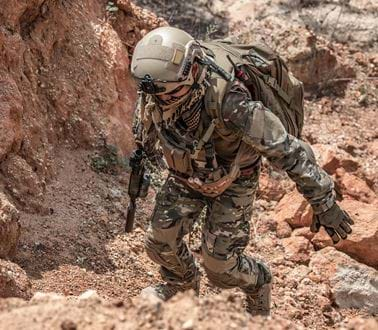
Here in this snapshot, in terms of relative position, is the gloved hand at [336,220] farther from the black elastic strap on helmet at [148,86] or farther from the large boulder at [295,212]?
the large boulder at [295,212]

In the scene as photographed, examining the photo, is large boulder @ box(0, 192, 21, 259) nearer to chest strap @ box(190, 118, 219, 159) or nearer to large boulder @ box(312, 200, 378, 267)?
chest strap @ box(190, 118, 219, 159)

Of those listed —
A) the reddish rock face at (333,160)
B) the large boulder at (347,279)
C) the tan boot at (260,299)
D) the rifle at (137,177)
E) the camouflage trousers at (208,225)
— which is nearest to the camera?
the camouflage trousers at (208,225)

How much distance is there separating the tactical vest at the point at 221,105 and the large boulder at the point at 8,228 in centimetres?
92

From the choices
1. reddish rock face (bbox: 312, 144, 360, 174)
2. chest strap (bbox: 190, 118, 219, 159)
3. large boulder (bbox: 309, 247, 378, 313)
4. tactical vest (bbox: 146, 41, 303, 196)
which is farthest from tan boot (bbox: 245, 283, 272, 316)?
reddish rock face (bbox: 312, 144, 360, 174)

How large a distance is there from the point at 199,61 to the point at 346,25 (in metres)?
5.49

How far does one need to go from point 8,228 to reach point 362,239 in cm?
272

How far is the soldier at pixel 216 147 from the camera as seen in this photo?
11.8 ft

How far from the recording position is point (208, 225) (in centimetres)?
417

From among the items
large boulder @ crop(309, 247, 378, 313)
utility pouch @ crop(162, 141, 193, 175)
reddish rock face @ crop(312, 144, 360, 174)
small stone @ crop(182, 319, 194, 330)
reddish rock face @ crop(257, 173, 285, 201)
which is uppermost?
small stone @ crop(182, 319, 194, 330)

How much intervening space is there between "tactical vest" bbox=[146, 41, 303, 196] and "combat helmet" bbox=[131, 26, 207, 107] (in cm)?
17

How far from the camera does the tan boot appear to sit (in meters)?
4.50

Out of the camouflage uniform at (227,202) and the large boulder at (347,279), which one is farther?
the large boulder at (347,279)

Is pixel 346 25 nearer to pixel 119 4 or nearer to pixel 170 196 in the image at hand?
pixel 119 4

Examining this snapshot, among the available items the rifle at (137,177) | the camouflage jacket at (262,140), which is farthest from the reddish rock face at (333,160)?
the camouflage jacket at (262,140)
